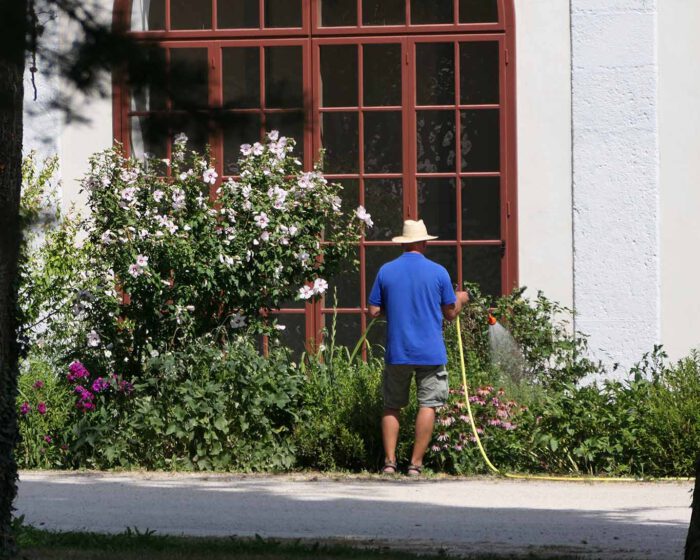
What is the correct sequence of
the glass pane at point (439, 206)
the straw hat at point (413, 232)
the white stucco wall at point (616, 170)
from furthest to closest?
1. the glass pane at point (439, 206)
2. the white stucco wall at point (616, 170)
3. the straw hat at point (413, 232)

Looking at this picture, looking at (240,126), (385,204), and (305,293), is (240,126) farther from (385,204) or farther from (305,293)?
(385,204)

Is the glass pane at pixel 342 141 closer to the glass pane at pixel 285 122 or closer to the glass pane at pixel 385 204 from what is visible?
the glass pane at pixel 385 204

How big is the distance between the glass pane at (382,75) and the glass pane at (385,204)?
700mm

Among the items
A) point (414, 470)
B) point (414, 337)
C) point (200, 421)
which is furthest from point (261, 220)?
point (414, 470)

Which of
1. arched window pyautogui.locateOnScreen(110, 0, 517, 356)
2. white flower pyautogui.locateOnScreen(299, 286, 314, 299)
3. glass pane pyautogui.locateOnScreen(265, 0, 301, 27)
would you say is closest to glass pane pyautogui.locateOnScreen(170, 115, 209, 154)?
white flower pyautogui.locateOnScreen(299, 286, 314, 299)

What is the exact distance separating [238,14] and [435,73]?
1.77 metres

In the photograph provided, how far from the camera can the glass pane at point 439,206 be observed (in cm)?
1234

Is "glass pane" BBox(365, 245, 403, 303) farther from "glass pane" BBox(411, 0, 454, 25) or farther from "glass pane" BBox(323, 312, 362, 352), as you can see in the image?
"glass pane" BBox(411, 0, 454, 25)

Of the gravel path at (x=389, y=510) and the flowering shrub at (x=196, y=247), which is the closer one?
the gravel path at (x=389, y=510)

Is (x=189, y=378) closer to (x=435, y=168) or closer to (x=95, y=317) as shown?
(x=95, y=317)

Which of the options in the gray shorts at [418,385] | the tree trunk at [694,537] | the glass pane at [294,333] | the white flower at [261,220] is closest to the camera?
the tree trunk at [694,537]

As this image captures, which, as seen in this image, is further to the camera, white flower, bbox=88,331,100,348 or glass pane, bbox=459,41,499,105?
glass pane, bbox=459,41,499,105

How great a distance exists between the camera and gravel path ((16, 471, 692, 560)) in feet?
23.9

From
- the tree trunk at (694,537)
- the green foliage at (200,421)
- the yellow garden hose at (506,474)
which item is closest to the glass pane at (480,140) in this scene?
the yellow garden hose at (506,474)
